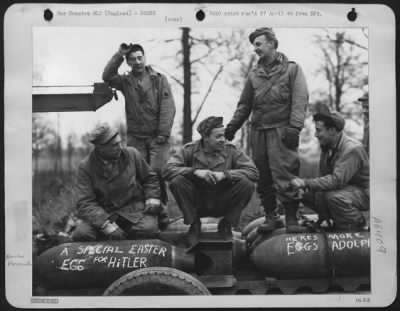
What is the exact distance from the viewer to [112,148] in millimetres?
5805

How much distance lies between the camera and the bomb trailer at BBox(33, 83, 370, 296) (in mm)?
5727

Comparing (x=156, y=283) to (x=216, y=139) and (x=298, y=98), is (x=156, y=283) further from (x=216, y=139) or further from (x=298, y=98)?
(x=298, y=98)

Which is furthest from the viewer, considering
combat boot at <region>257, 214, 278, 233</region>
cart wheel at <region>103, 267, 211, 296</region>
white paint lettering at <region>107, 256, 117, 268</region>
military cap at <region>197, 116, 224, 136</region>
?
combat boot at <region>257, 214, 278, 233</region>

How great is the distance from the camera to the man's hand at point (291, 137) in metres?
5.83

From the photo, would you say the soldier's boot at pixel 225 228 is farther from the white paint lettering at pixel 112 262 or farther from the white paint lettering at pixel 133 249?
the white paint lettering at pixel 112 262

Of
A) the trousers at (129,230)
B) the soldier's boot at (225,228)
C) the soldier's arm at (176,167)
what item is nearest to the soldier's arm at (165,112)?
the soldier's arm at (176,167)

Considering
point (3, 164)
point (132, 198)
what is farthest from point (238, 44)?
point (3, 164)

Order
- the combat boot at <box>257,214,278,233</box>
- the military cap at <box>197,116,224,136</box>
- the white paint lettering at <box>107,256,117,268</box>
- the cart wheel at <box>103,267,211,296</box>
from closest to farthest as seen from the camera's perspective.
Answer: the cart wheel at <box>103,267,211,296</box> < the white paint lettering at <box>107,256,117,268</box> < the military cap at <box>197,116,224,136</box> < the combat boot at <box>257,214,278,233</box>

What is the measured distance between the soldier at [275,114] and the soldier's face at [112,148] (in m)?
0.76

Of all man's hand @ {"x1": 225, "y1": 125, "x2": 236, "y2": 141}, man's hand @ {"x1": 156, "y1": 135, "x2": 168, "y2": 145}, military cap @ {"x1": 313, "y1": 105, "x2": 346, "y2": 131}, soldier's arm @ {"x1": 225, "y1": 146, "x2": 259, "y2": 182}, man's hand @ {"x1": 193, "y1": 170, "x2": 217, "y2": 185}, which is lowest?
man's hand @ {"x1": 193, "y1": 170, "x2": 217, "y2": 185}

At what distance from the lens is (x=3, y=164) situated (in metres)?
5.79

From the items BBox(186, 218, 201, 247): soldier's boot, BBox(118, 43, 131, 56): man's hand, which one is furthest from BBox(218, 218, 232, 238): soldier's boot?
BBox(118, 43, 131, 56): man's hand

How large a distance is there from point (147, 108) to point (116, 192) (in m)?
0.62

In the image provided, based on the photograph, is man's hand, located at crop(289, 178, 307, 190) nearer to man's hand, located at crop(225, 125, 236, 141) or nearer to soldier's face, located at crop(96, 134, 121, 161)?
man's hand, located at crop(225, 125, 236, 141)
